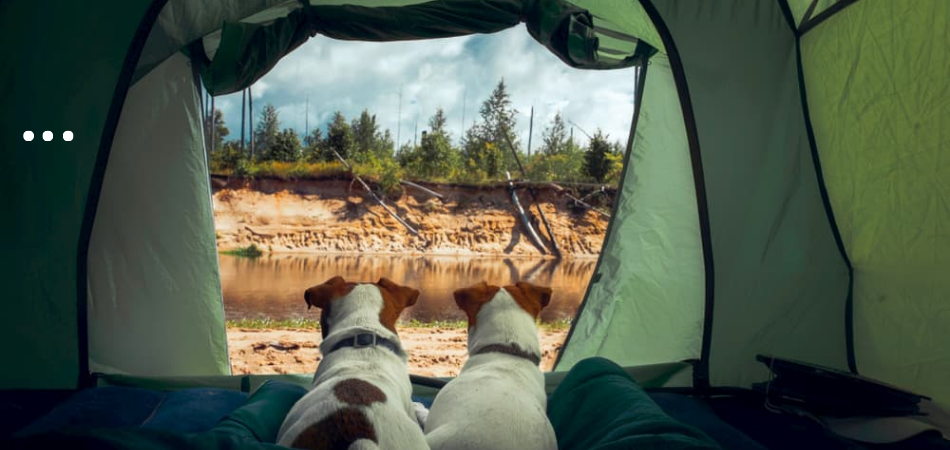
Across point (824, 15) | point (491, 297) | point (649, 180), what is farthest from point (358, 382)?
point (824, 15)

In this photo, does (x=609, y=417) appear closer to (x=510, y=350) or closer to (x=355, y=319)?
(x=510, y=350)

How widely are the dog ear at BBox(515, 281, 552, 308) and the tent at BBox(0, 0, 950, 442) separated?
2.90 ft

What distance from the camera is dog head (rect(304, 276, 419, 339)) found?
2.74m

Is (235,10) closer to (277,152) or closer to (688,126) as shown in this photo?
(688,126)

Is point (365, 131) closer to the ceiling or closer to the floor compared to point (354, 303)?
closer to the ceiling

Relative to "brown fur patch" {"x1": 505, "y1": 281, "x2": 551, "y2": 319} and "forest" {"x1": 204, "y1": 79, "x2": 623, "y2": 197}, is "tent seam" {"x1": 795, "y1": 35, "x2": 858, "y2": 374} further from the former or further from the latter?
"forest" {"x1": 204, "y1": 79, "x2": 623, "y2": 197}

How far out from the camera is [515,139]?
28.1m

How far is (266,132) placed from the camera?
92.2 ft

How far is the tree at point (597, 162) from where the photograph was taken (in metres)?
24.0

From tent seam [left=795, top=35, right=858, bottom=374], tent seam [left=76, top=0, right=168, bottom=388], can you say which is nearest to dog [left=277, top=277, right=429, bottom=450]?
tent seam [left=76, top=0, right=168, bottom=388]

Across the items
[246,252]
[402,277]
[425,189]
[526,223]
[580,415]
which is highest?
[425,189]

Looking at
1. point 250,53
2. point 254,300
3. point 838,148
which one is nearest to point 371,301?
point 250,53

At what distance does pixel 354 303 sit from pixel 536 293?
0.97 meters

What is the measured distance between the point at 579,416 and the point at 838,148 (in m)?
2.08
